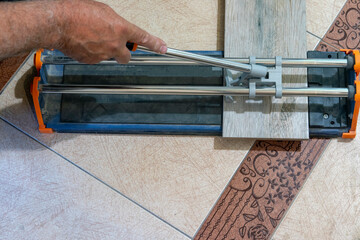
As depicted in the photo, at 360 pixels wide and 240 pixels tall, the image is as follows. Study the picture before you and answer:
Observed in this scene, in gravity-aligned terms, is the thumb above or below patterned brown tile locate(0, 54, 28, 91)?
above

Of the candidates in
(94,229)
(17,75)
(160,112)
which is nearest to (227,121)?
(160,112)

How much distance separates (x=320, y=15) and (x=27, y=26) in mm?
862

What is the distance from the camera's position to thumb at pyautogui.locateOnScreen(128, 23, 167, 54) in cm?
78

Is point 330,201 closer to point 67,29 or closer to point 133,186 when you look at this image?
point 133,186

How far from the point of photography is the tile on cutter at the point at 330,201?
1.06 meters

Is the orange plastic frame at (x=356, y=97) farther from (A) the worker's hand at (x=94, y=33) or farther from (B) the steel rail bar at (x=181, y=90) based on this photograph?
(A) the worker's hand at (x=94, y=33)

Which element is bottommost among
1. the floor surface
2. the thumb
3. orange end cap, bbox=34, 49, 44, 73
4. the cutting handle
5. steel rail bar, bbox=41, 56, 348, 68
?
the floor surface

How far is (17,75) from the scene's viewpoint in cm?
117

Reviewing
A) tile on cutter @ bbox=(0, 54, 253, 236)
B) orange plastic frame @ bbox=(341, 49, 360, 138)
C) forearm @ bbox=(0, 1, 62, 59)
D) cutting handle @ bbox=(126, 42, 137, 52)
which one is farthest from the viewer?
tile on cutter @ bbox=(0, 54, 253, 236)

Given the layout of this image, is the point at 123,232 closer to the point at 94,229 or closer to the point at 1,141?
the point at 94,229

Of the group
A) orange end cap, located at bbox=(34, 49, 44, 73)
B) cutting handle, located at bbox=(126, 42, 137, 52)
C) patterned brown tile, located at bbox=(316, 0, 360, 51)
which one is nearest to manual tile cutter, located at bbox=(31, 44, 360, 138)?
orange end cap, located at bbox=(34, 49, 44, 73)

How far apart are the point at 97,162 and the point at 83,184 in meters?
0.07

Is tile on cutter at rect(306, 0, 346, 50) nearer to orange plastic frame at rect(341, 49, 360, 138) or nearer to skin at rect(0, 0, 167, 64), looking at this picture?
orange plastic frame at rect(341, 49, 360, 138)

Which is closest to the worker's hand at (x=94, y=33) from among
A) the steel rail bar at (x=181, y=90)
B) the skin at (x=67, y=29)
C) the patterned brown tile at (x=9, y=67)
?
the skin at (x=67, y=29)
